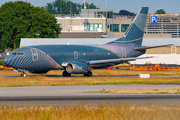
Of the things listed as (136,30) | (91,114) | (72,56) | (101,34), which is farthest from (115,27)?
(91,114)

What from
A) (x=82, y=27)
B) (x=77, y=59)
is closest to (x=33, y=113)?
(x=77, y=59)

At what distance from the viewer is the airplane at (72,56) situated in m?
45.4

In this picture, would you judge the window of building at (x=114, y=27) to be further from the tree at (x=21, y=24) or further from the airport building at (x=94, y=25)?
the tree at (x=21, y=24)

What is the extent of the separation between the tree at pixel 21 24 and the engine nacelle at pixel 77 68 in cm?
6092

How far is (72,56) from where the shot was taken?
48844mm

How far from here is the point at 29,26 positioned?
355 ft

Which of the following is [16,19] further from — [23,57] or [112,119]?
[112,119]

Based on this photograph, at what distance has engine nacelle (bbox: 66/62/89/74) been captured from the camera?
45.8m

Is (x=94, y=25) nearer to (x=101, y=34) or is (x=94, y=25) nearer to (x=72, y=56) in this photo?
(x=101, y=34)

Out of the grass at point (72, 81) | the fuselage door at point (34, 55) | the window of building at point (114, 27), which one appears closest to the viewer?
the grass at point (72, 81)

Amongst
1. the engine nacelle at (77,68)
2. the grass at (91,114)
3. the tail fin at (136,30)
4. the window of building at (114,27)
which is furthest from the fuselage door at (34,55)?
the window of building at (114,27)

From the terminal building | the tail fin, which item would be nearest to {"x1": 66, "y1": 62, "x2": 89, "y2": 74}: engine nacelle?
the tail fin

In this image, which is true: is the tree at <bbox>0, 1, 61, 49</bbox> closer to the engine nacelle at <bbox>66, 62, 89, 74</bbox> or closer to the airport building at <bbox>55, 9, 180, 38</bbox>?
the airport building at <bbox>55, 9, 180, 38</bbox>

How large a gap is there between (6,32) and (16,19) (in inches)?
222
